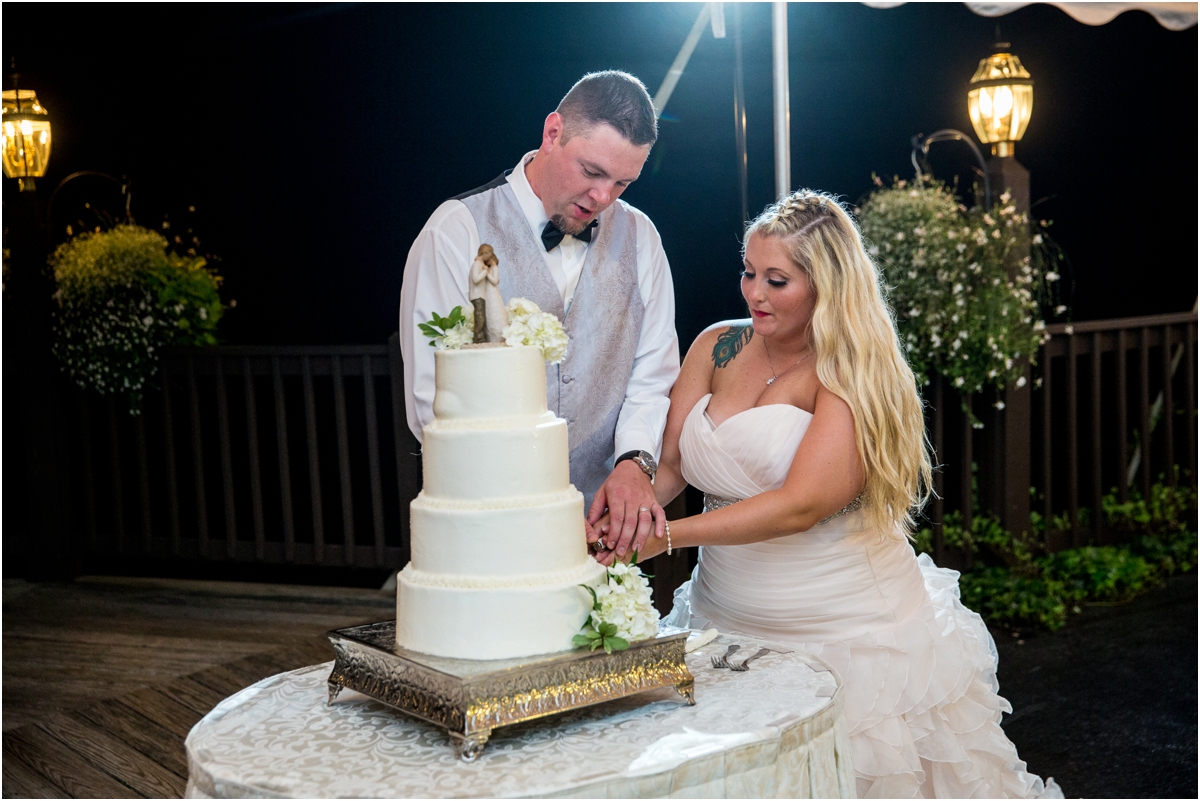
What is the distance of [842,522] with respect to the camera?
2.55 meters

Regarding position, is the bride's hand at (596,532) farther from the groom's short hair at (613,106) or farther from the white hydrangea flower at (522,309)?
the groom's short hair at (613,106)

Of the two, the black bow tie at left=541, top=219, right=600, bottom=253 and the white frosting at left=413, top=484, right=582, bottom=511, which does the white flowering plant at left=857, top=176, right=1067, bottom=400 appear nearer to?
the black bow tie at left=541, top=219, right=600, bottom=253

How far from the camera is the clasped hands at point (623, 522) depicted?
2.18 m

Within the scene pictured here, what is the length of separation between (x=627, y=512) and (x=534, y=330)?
0.60 meters

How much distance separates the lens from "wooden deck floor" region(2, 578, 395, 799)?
11.9 ft

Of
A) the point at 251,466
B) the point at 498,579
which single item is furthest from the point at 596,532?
the point at 251,466

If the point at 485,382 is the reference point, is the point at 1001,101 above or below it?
above

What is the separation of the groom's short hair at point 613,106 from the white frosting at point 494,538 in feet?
3.23

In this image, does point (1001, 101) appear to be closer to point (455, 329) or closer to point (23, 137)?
point (455, 329)

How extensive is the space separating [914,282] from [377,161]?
3.13m

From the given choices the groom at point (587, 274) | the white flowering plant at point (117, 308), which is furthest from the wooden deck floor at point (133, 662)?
the groom at point (587, 274)

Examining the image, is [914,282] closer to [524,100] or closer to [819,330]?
[524,100]

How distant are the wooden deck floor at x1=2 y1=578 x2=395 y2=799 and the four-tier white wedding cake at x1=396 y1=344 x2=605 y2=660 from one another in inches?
87.6

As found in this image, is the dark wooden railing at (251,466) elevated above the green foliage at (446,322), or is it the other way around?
the green foliage at (446,322)
